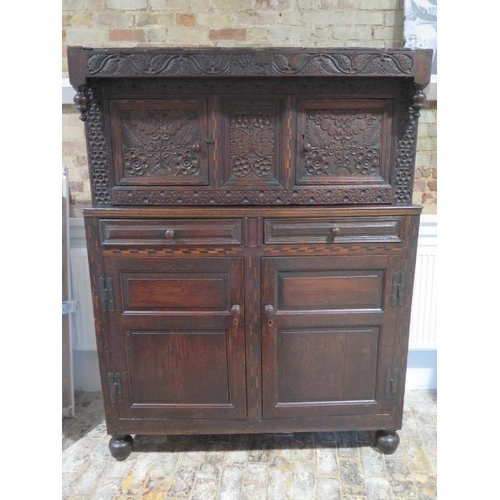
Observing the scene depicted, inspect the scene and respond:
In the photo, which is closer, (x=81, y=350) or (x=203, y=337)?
(x=203, y=337)

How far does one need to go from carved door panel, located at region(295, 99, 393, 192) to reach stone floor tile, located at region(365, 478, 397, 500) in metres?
1.30

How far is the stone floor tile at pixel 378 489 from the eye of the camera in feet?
4.96

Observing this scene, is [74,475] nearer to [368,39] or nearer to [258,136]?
[258,136]

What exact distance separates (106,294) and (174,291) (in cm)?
29

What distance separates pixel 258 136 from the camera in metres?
1.47

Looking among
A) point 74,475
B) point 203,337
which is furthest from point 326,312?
point 74,475

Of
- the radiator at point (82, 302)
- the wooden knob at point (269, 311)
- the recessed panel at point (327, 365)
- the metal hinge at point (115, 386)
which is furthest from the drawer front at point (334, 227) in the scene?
the radiator at point (82, 302)

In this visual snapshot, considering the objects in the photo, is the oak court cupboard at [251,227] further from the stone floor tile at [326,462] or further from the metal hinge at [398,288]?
the stone floor tile at [326,462]

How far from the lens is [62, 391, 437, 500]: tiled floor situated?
1.54 meters

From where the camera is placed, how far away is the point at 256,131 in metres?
1.47

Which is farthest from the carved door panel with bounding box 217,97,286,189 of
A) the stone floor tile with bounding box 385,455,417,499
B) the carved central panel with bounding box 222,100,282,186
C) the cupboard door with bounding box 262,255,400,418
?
the stone floor tile with bounding box 385,455,417,499

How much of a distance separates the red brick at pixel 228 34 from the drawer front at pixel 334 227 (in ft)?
3.43

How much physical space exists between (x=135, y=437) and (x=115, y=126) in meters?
1.53

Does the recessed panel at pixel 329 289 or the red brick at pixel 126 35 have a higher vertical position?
the red brick at pixel 126 35
